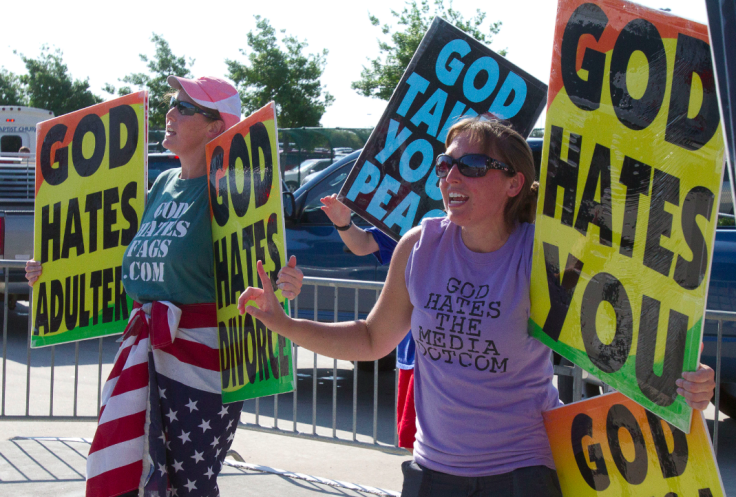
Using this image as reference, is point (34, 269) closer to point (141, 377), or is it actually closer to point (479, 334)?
point (141, 377)

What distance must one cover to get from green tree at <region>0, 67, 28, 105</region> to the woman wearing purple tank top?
50.0 m

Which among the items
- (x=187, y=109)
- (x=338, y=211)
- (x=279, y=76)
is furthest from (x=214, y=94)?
(x=279, y=76)

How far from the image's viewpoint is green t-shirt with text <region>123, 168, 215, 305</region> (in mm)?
2885

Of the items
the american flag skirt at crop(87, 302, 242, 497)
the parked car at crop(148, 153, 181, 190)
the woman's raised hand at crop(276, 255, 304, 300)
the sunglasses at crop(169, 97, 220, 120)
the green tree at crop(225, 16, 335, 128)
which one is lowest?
the american flag skirt at crop(87, 302, 242, 497)

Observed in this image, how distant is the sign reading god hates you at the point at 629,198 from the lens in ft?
5.32

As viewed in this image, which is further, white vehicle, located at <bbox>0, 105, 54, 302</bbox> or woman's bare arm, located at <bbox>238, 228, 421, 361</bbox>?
white vehicle, located at <bbox>0, 105, 54, 302</bbox>

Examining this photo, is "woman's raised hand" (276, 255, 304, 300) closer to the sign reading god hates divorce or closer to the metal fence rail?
the sign reading god hates divorce

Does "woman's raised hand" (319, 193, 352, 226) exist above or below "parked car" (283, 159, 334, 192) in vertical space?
below

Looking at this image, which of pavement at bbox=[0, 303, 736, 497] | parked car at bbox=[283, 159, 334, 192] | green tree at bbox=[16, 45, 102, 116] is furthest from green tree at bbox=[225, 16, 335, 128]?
pavement at bbox=[0, 303, 736, 497]

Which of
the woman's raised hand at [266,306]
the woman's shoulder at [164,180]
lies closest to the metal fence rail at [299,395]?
the woman's shoulder at [164,180]

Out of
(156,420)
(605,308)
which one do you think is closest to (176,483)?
(156,420)

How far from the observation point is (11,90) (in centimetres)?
4784

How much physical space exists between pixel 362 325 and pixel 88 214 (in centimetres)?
186

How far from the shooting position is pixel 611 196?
1851 mm
